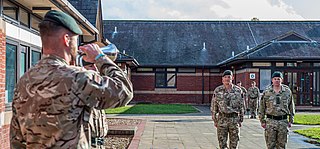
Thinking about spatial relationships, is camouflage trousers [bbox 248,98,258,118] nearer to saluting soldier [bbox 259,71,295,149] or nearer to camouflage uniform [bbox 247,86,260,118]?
camouflage uniform [bbox 247,86,260,118]

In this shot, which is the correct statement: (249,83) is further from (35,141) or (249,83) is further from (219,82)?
(35,141)

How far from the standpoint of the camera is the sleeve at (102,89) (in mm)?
2604

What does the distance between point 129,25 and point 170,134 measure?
24.9m

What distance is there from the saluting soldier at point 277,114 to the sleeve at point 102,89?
5.98m

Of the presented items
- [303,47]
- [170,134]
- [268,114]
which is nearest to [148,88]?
[303,47]

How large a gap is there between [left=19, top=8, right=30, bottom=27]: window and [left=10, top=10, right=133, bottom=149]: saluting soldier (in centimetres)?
593

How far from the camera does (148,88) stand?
32.8 m

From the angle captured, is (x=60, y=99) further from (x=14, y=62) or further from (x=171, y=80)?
(x=171, y=80)

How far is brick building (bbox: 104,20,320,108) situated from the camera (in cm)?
2573

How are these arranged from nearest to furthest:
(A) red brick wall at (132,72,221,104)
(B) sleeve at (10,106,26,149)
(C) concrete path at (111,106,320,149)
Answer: (B) sleeve at (10,106,26,149) → (C) concrete path at (111,106,320,149) → (A) red brick wall at (132,72,221,104)

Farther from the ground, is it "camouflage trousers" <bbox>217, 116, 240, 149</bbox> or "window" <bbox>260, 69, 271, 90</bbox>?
"window" <bbox>260, 69, 271, 90</bbox>

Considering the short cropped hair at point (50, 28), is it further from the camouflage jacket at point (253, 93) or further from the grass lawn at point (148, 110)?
the grass lawn at point (148, 110)

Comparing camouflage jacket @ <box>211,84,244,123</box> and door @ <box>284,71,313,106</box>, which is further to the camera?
door @ <box>284,71,313,106</box>

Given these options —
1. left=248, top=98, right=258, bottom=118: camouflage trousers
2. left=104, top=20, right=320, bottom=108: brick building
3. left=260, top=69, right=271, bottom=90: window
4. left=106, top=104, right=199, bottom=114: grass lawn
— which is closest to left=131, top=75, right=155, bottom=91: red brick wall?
left=104, top=20, right=320, bottom=108: brick building
